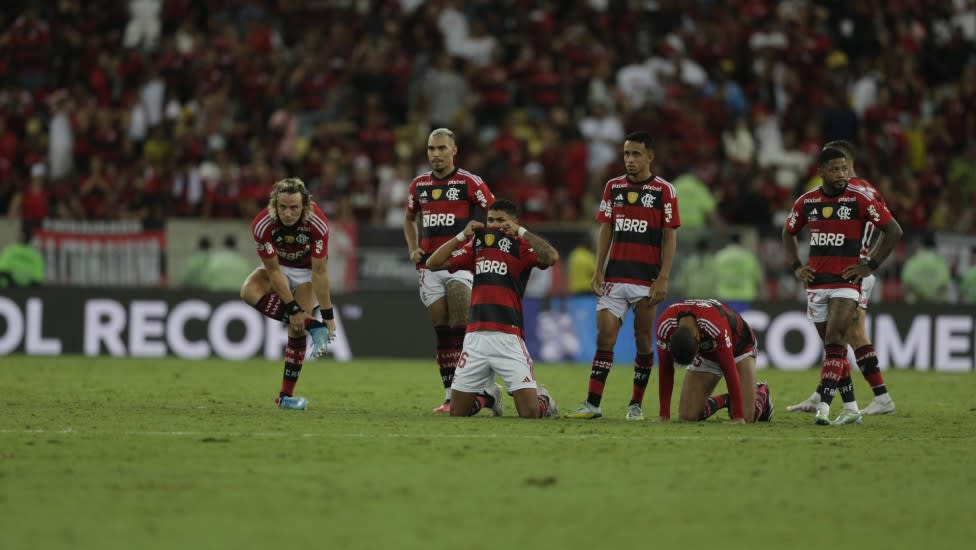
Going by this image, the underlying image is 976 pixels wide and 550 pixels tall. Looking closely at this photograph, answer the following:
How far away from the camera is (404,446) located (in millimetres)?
10008

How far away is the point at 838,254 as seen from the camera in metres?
12.5

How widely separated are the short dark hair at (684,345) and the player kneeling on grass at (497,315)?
1.22 m

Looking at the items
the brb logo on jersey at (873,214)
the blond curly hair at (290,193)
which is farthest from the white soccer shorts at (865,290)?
the blond curly hair at (290,193)

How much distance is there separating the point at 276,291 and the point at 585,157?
13.3 metres

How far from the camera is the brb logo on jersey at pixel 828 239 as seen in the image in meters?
12.5

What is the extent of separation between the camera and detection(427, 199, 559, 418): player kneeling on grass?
12.2 meters

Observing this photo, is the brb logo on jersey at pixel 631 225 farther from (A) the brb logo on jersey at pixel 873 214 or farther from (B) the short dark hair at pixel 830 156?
(A) the brb logo on jersey at pixel 873 214

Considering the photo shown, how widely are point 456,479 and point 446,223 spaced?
5.19 m

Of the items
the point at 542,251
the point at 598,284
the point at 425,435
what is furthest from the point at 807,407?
the point at 425,435

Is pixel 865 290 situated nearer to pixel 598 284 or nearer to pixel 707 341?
pixel 707 341

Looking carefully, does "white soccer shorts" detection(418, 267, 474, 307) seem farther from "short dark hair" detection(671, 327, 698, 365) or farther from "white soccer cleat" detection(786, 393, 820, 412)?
"white soccer cleat" detection(786, 393, 820, 412)

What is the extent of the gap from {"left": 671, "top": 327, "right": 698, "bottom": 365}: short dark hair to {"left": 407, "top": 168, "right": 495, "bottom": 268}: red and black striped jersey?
2.45 meters

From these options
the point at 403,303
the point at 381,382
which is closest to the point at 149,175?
the point at 403,303

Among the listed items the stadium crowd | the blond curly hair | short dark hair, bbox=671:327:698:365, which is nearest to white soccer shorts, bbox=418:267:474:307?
the blond curly hair
